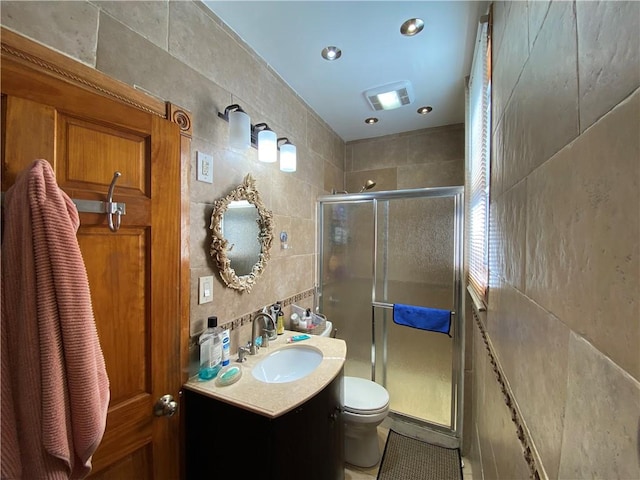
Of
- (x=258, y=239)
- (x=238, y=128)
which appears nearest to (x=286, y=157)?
(x=238, y=128)

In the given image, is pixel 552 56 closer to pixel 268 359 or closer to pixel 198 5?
pixel 198 5

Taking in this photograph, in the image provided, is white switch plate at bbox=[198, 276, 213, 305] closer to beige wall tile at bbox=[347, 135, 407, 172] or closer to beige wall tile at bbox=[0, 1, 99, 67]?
beige wall tile at bbox=[0, 1, 99, 67]

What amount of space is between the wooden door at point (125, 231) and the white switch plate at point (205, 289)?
11 centimetres

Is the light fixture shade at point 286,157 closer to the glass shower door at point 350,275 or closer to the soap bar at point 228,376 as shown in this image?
the glass shower door at point 350,275

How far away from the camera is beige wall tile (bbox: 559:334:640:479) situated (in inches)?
10.8

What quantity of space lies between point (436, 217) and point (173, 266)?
5.99 ft

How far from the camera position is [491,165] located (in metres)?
1.01

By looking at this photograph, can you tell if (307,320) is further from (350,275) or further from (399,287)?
(399,287)

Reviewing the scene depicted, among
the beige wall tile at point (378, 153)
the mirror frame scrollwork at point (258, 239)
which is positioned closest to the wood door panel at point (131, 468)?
the mirror frame scrollwork at point (258, 239)

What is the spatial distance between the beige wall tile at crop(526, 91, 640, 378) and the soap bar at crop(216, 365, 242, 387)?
1.15 meters

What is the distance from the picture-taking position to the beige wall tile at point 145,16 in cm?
88

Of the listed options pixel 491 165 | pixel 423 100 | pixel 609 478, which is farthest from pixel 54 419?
pixel 423 100

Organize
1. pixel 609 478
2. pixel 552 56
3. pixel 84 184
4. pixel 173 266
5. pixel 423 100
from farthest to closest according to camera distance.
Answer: pixel 423 100
pixel 173 266
pixel 84 184
pixel 552 56
pixel 609 478

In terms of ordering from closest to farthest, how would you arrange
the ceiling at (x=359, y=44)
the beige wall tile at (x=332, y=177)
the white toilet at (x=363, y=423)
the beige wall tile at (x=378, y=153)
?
1. the ceiling at (x=359, y=44)
2. the white toilet at (x=363, y=423)
3. the beige wall tile at (x=332, y=177)
4. the beige wall tile at (x=378, y=153)
